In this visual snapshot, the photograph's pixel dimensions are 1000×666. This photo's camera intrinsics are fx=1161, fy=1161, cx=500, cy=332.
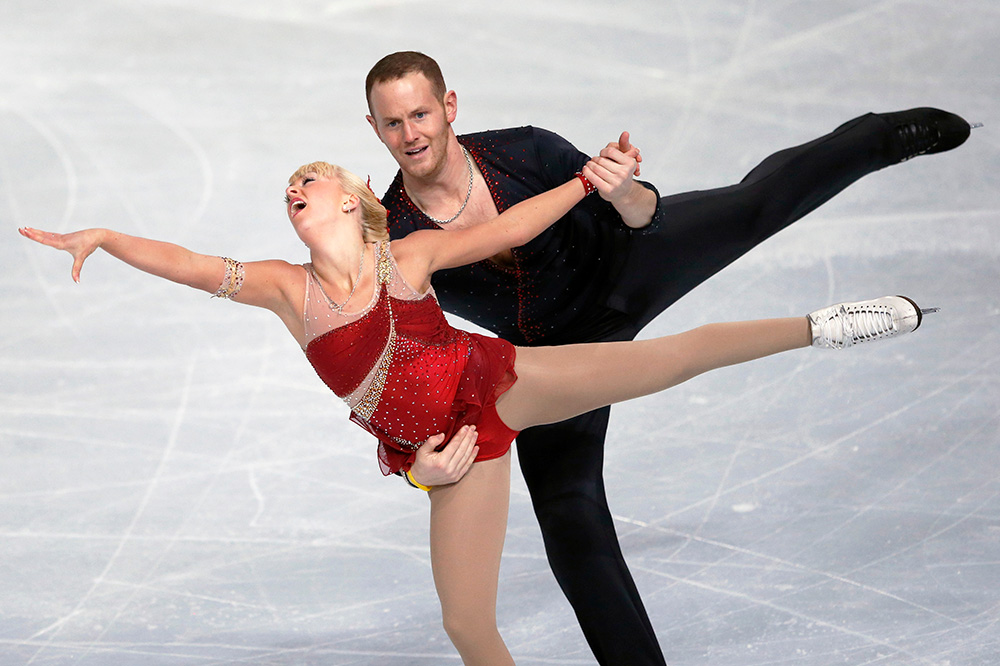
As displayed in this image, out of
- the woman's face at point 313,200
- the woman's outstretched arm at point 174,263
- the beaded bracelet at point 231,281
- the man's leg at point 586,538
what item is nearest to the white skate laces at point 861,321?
the man's leg at point 586,538

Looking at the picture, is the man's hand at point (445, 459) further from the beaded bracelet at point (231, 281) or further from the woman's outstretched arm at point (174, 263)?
the beaded bracelet at point (231, 281)

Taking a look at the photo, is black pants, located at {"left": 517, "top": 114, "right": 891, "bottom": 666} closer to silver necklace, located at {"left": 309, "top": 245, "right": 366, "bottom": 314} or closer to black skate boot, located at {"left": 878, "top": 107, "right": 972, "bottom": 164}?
black skate boot, located at {"left": 878, "top": 107, "right": 972, "bottom": 164}

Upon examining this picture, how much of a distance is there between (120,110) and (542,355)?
5864 mm

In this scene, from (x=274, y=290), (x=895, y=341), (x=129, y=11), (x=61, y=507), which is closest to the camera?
(x=274, y=290)

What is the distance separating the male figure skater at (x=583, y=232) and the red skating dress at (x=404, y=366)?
49cm

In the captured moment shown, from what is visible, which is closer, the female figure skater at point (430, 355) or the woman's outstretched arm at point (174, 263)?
the woman's outstretched arm at point (174, 263)

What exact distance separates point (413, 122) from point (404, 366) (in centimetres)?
79

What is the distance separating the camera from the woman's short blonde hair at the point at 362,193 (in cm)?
317

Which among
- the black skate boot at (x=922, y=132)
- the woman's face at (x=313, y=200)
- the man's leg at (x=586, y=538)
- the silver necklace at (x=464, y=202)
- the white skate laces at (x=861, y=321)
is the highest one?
the black skate boot at (x=922, y=132)

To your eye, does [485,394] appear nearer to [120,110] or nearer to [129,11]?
[120,110]

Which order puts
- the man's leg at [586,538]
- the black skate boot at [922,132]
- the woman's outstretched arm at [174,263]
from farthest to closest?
the black skate boot at [922,132], the man's leg at [586,538], the woman's outstretched arm at [174,263]

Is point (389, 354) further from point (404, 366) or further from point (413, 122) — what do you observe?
point (413, 122)

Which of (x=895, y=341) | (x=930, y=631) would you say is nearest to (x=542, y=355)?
(x=930, y=631)

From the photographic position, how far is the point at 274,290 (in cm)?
308
